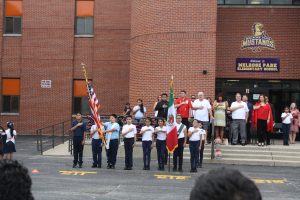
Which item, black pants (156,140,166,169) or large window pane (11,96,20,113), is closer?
black pants (156,140,166,169)

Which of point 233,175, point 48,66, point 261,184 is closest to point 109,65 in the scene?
point 48,66

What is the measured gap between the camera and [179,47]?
21000mm

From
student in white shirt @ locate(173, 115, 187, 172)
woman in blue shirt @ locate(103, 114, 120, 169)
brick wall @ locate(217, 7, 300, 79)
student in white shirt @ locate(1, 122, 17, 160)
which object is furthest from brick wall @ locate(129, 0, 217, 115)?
student in white shirt @ locate(1, 122, 17, 160)

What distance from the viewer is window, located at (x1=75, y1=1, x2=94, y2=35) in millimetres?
28922

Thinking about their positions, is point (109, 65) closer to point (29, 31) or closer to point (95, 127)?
point (29, 31)

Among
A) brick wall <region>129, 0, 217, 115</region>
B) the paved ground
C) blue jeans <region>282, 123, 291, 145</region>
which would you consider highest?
brick wall <region>129, 0, 217, 115</region>

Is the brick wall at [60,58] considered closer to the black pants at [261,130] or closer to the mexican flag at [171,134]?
the black pants at [261,130]

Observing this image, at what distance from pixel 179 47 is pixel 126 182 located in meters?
9.54

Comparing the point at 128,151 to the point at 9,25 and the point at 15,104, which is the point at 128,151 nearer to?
the point at 15,104

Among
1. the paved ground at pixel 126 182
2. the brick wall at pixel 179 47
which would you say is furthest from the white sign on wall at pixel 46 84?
the paved ground at pixel 126 182

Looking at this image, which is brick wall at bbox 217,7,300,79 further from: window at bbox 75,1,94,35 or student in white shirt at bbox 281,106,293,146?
window at bbox 75,1,94,35

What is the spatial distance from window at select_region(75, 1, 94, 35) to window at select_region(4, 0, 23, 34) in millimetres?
3447

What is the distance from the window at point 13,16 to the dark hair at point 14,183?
28.2m

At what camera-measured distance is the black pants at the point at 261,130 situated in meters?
18.7
